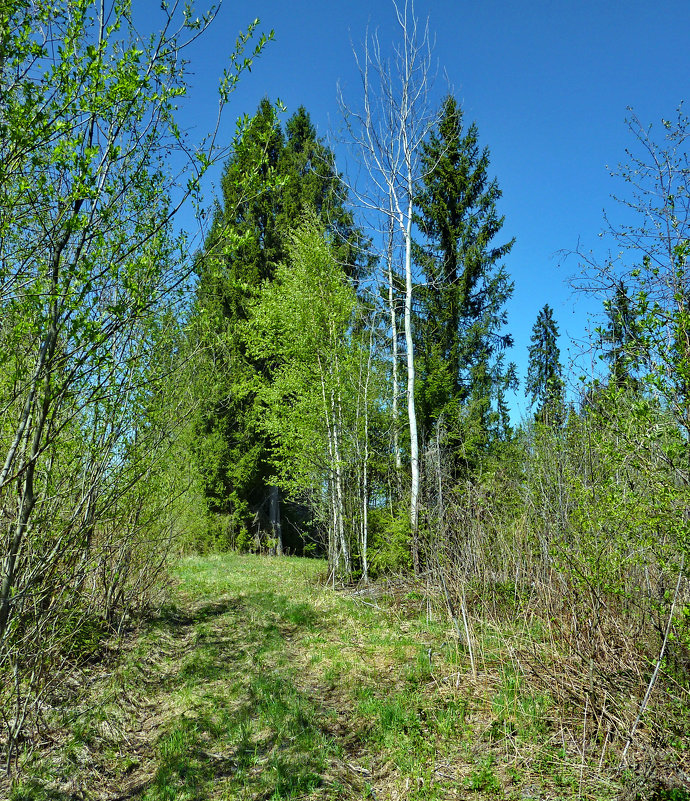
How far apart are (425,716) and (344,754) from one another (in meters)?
0.73

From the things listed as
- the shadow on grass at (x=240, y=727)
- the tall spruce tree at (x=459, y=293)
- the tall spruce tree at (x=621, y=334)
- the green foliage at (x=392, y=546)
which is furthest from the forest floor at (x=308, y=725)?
the tall spruce tree at (x=459, y=293)

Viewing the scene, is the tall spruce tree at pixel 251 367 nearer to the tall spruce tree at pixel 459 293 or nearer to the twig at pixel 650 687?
the tall spruce tree at pixel 459 293

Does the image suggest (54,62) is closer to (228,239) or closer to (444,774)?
(228,239)

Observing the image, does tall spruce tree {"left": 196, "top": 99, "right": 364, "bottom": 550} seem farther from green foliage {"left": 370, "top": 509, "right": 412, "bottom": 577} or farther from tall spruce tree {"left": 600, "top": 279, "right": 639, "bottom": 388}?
tall spruce tree {"left": 600, "top": 279, "right": 639, "bottom": 388}

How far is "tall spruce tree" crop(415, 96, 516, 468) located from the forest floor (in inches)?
316

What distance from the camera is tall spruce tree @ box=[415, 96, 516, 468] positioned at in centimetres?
1377

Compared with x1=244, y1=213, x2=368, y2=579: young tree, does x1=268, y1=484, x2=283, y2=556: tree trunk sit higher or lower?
lower

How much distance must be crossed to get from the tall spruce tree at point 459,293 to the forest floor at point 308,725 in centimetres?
803

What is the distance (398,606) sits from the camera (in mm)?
7402

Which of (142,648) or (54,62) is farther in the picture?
(142,648)

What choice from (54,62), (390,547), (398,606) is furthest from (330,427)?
(54,62)

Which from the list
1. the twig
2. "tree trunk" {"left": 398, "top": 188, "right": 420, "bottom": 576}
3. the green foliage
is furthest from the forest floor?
the green foliage

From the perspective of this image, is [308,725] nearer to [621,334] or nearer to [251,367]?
[621,334]

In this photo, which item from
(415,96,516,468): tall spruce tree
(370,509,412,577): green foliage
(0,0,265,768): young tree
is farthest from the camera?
(415,96,516,468): tall spruce tree
